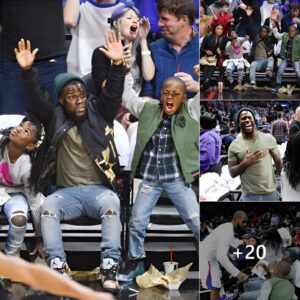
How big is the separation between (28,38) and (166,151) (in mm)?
1186

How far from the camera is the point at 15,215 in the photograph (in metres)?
4.30

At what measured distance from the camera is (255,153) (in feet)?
15.2

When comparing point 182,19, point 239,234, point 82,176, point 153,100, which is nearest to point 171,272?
point 239,234

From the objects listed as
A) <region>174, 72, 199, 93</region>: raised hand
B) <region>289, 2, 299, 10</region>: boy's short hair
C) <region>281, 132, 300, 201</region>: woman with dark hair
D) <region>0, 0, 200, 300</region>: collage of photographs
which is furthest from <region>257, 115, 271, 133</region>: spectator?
<region>289, 2, 299, 10</region>: boy's short hair

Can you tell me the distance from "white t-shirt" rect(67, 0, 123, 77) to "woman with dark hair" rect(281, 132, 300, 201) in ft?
4.92

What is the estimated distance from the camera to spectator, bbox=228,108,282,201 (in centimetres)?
458

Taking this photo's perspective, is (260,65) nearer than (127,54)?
No

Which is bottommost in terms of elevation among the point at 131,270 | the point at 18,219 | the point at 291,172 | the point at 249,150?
the point at 131,270

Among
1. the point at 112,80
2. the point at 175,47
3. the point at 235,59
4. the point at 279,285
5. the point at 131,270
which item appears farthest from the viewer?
the point at 279,285

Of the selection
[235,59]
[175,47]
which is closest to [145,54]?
[175,47]

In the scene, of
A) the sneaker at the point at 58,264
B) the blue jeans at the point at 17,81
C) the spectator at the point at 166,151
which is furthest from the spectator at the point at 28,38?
the sneaker at the point at 58,264

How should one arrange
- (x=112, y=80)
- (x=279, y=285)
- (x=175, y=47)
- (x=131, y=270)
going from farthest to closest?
(x=279, y=285)
(x=131, y=270)
(x=175, y=47)
(x=112, y=80)

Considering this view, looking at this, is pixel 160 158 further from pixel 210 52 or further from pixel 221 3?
pixel 221 3

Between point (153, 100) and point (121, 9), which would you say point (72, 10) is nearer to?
point (121, 9)
